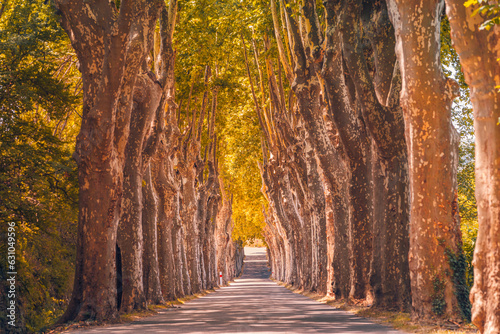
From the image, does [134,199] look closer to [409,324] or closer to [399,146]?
[399,146]

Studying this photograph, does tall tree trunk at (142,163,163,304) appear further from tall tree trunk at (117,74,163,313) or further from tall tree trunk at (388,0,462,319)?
tall tree trunk at (388,0,462,319)

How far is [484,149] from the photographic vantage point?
774 cm

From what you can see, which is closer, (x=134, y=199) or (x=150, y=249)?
(x=134, y=199)

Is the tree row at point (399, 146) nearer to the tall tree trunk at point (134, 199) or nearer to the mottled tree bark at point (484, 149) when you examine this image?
the mottled tree bark at point (484, 149)

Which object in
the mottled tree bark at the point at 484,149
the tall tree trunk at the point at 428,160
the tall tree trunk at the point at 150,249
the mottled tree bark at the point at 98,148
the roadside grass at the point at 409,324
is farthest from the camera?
the tall tree trunk at the point at 150,249

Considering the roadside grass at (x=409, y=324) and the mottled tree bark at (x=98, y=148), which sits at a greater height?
the mottled tree bark at (x=98, y=148)

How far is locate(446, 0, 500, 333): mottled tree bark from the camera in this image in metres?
7.43

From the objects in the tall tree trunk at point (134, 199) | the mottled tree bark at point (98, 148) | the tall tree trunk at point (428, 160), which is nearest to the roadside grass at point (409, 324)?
the tall tree trunk at point (428, 160)

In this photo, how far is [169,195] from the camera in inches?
865

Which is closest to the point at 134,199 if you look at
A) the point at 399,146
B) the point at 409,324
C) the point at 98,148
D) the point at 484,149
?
the point at 98,148

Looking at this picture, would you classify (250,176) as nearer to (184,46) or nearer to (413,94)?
(184,46)

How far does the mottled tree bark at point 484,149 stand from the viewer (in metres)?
7.43

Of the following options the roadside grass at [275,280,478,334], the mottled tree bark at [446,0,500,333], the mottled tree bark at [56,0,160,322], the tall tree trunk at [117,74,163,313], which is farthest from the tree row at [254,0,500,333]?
the mottled tree bark at [56,0,160,322]

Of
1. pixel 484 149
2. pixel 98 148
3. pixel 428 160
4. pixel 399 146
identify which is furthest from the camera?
pixel 399 146
